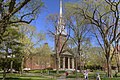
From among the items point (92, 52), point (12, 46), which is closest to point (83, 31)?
point (92, 52)

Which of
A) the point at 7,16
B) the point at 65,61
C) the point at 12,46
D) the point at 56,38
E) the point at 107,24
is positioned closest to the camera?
the point at 7,16

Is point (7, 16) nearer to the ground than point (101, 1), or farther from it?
nearer to the ground

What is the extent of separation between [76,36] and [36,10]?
32.5 meters

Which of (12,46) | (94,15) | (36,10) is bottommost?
(12,46)

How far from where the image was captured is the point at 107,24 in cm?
3941

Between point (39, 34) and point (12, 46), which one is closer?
point (12, 46)

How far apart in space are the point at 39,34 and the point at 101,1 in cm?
2789

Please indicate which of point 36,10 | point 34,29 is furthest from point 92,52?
point 36,10

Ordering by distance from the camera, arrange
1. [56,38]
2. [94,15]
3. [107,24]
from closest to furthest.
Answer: [94,15], [107,24], [56,38]

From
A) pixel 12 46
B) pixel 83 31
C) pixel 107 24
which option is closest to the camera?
pixel 12 46

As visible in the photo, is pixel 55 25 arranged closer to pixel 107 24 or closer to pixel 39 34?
pixel 39 34

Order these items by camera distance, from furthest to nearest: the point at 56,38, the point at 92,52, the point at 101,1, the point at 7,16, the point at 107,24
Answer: the point at 92,52
the point at 56,38
the point at 107,24
the point at 101,1
the point at 7,16

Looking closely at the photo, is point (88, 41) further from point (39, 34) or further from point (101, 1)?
point (101, 1)

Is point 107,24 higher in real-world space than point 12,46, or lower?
higher
